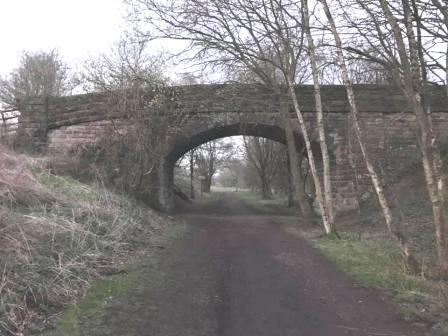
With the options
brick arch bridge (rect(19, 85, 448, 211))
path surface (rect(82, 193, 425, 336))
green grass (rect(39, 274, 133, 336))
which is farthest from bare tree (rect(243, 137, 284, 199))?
green grass (rect(39, 274, 133, 336))

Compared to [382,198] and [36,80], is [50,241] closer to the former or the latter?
[382,198]

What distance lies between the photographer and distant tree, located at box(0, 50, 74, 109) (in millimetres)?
28656

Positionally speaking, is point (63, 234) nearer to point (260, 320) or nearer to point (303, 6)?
point (260, 320)

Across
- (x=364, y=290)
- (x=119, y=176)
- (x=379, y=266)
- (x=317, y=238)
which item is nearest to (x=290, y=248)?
(x=317, y=238)

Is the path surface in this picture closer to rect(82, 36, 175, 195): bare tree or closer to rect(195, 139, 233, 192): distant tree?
rect(82, 36, 175, 195): bare tree

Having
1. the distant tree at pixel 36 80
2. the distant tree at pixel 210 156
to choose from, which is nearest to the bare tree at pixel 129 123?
the distant tree at pixel 36 80

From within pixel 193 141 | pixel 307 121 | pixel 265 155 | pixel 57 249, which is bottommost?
pixel 57 249

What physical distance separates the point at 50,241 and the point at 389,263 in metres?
5.49

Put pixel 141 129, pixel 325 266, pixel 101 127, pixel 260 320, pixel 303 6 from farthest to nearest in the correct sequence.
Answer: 1. pixel 101 127
2. pixel 141 129
3. pixel 303 6
4. pixel 325 266
5. pixel 260 320

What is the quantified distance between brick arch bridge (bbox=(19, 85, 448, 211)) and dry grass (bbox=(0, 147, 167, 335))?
562 centimetres

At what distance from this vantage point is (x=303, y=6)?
11.4m

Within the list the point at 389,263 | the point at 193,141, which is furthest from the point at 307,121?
the point at 389,263

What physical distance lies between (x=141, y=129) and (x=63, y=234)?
25.9ft

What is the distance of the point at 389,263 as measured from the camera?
798 centimetres
